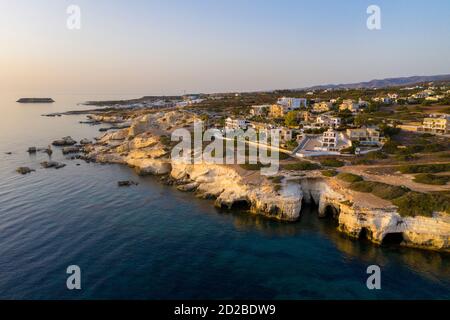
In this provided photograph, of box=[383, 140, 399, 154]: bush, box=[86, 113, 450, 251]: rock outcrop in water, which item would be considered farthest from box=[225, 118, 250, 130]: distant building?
box=[383, 140, 399, 154]: bush

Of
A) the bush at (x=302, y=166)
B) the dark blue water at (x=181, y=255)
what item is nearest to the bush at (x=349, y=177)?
the bush at (x=302, y=166)

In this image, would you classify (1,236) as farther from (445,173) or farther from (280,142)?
(445,173)

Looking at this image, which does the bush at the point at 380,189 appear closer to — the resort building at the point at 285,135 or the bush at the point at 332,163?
the bush at the point at 332,163

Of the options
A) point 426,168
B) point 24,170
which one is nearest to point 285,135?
point 426,168

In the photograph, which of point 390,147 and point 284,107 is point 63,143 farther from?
point 390,147

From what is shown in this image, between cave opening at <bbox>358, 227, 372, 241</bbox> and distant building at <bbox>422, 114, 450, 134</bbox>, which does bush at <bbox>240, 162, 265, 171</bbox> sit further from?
distant building at <bbox>422, 114, 450, 134</bbox>

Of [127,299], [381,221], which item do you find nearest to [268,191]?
[381,221]

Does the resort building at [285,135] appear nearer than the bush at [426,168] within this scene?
No
